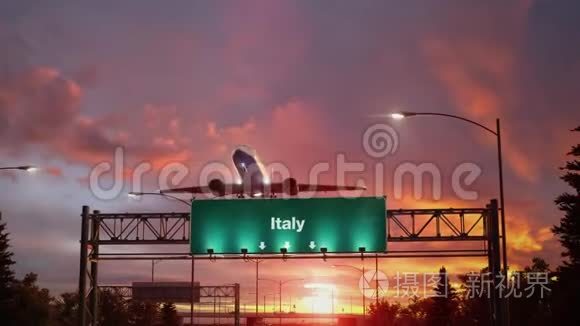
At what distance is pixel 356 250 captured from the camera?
3819 cm

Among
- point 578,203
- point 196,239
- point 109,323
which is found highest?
point 578,203

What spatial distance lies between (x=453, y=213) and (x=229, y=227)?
10.7m

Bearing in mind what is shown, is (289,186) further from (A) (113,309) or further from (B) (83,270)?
(A) (113,309)

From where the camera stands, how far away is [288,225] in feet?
127

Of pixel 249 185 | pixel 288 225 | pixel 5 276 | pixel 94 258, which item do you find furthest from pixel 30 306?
pixel 288 225

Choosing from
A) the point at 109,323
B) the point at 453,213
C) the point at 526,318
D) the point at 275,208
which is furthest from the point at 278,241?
the point at 109,323

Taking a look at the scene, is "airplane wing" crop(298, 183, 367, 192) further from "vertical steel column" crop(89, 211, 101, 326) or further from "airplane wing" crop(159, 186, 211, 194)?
"vertical steel column" crop(89, 211, 101, 326)

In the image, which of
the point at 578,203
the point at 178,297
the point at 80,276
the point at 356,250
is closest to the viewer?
the point at 356,250

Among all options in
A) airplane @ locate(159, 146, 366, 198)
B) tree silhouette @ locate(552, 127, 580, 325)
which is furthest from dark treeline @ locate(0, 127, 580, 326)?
airplane @ locate(159, 146, 366, 198)

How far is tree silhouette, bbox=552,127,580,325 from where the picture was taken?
177 ft

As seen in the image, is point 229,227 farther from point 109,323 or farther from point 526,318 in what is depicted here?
point 109,323

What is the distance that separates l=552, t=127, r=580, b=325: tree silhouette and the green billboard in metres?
22.1

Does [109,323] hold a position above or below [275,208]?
below

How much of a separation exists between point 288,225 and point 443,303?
7069 cm
